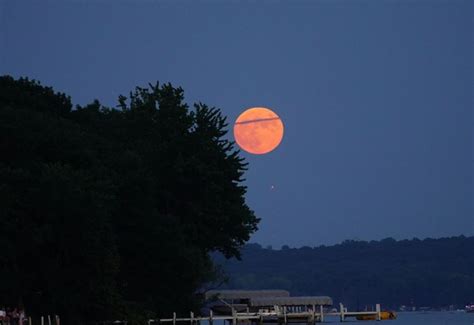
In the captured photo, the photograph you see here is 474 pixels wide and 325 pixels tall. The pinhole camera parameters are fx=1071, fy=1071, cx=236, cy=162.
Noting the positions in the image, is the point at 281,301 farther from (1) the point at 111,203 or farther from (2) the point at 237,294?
(1) the point at 111,203

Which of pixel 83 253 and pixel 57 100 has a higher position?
pixel 57 100

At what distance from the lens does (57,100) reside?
8375cm

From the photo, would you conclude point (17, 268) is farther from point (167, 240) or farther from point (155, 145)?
point (155, 145)

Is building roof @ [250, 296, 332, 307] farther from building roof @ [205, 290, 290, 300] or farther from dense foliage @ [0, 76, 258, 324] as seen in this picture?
dense foliage @ [0, 76, 258, 324]

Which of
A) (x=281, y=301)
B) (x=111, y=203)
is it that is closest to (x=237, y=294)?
(x=281, y=301)

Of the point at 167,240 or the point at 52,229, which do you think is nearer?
the point at 52,229

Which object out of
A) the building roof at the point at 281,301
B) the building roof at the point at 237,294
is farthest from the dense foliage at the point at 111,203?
the building roof at the point at 281,301

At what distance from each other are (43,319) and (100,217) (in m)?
6.74

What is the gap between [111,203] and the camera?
7056 cm

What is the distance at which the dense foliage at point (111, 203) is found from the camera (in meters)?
61.7

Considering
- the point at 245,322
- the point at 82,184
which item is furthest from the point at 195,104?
the point at 82,184

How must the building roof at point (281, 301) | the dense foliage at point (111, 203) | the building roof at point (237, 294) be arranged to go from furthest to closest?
the building roof at point (237, 294) < the building roof at point (281, 301) < the dense foliage at point (111, 203)

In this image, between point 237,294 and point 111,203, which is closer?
point 111,203

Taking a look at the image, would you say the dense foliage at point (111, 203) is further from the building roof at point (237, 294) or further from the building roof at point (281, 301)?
the building roof at point (281, 301)
